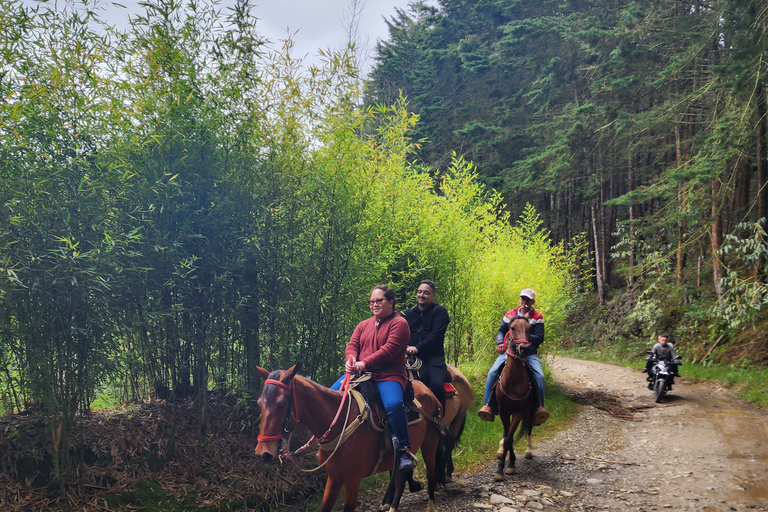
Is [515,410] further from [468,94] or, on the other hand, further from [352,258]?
[468,94]

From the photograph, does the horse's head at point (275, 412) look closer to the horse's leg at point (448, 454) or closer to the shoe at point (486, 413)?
the horse's leg at point (448, 454)

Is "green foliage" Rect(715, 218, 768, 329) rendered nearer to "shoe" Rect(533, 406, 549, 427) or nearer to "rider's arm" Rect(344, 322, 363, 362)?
"shoe" Rect(533, 406, 549, 427)

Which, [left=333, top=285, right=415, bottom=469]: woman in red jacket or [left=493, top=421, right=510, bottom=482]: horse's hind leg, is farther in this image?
[left=493, top=421, right=510, bottom=482]: horse's hind leg

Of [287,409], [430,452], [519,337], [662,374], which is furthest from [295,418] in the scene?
[662,374]

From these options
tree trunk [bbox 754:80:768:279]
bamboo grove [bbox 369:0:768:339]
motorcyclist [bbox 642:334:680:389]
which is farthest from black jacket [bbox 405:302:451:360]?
tree trunk [bbox 754:80:768:279]

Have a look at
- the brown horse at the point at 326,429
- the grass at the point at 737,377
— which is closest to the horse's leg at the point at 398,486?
the brown horse at the point at 326,429

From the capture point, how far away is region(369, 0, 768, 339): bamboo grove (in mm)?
10297

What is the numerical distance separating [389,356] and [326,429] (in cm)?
68

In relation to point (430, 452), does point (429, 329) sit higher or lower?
higher

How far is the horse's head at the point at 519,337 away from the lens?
5.25 m

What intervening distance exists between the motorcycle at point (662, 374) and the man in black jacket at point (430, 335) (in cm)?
659

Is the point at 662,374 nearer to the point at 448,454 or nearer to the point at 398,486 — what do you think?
the point at 448,454

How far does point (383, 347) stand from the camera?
348 centimetres

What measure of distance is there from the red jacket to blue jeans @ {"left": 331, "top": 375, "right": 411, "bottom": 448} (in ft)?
0.20
